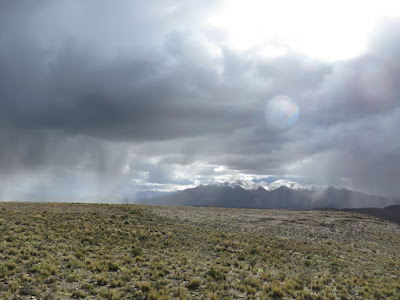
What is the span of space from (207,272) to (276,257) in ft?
36.0

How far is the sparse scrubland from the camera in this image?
1555 centimetres

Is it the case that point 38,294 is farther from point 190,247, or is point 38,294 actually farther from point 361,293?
point 361,293

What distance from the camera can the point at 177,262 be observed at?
21891 millimetres

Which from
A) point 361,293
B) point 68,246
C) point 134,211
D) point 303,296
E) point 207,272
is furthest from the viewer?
point 134,211

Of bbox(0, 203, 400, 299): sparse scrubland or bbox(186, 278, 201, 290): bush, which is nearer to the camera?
bbox(0, 203, 400, 299): sparse scrubland

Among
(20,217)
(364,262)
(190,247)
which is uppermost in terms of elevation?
(20,217)

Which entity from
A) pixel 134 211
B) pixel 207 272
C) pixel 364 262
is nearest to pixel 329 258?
pixel 364 262

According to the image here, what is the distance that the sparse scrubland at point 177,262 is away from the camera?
15.6 meters

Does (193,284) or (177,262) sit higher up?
(193,284)

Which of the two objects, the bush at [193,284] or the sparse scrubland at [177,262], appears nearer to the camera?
the sparse scrubland at [177,262]

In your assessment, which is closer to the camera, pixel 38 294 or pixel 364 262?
pixel 38 294

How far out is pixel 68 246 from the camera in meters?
23.1

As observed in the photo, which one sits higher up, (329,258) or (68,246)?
(68,246)

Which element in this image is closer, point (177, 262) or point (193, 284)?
point (193, 284)
